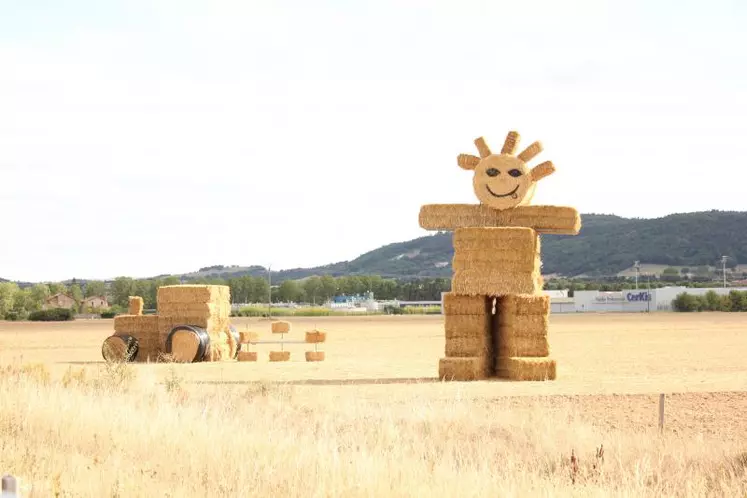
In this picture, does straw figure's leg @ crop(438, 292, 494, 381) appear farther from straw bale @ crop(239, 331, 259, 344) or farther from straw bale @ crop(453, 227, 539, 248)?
straw bale @ crop(239, 331, 259, 344)

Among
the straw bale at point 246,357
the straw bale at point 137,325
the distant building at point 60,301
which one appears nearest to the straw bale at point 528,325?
the straw bale at point 246,357

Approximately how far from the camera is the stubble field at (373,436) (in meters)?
8.79

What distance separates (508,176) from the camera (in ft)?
72.7

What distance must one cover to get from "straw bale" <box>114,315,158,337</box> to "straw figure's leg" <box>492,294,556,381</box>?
11329 millimetres

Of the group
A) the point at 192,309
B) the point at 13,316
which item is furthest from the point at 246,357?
the point at 13,316

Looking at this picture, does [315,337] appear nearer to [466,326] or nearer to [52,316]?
[466,326]

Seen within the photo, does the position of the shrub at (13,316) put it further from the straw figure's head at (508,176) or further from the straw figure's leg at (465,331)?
the straw figure's leg at (465,331)

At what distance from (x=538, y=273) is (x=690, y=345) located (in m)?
14.7

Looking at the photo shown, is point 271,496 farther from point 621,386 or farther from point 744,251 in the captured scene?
point 744,251

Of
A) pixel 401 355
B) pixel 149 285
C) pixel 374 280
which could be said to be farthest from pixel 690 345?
pixel 374 280

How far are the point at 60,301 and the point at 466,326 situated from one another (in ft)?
327

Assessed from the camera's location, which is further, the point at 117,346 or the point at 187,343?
Result: the point at 117,346

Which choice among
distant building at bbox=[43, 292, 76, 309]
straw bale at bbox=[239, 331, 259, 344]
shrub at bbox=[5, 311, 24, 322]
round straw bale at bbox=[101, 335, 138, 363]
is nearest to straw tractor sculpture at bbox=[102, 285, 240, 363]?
round straw bale at bbox=[101, 335, 138, 363]

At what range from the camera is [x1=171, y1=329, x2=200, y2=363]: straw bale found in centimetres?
2724
